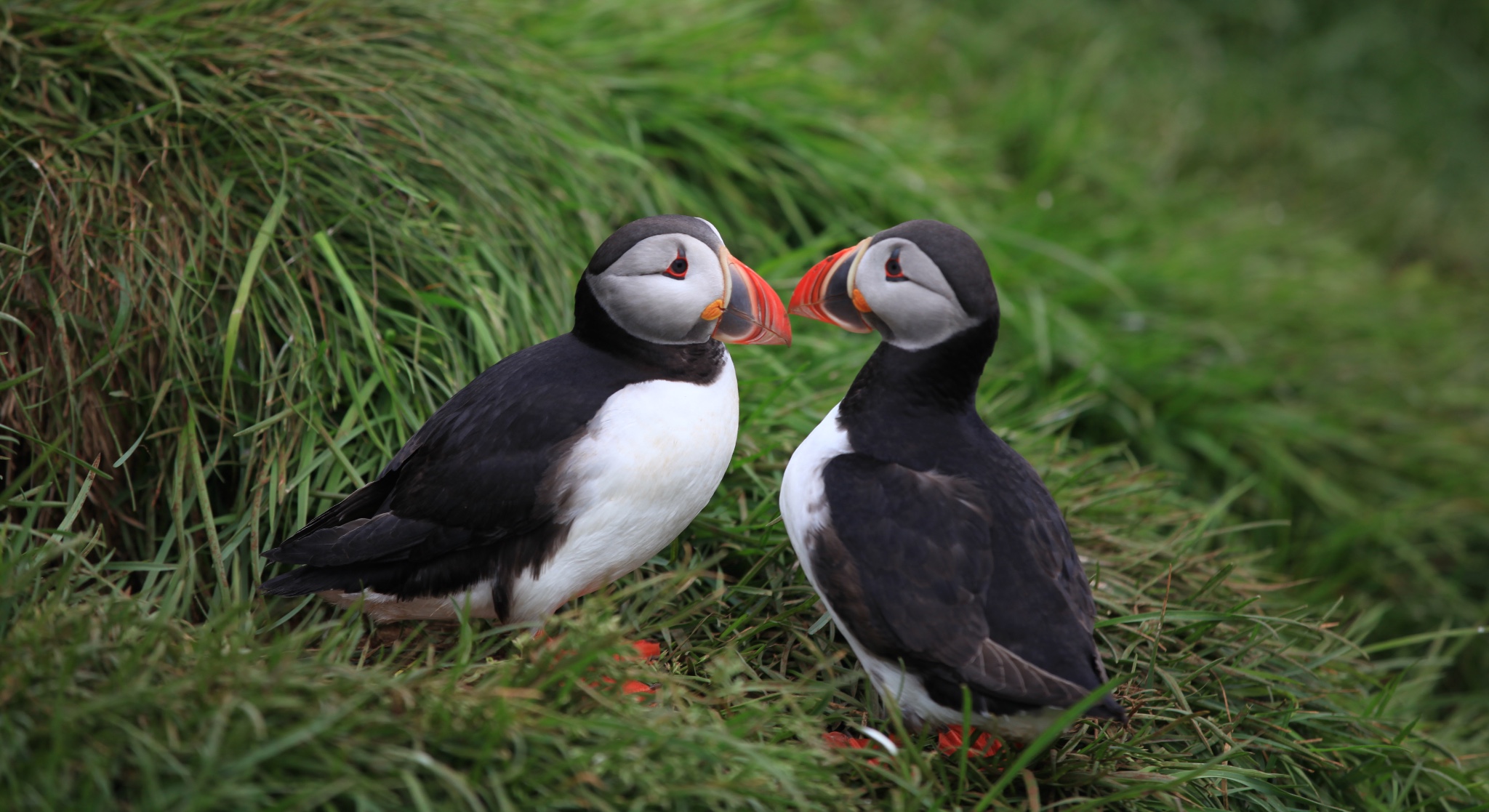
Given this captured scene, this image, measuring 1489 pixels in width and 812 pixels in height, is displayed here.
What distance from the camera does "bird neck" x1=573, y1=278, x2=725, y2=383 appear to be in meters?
2.65

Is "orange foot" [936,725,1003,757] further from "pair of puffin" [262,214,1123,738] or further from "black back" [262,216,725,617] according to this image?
"black back" [262,216,725,617]

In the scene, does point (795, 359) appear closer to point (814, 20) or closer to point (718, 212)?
point (718, 212)

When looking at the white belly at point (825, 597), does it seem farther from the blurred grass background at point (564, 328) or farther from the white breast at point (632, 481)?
the white breast at point (632, 481)

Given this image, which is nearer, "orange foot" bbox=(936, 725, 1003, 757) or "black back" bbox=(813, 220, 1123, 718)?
"black back" bbox=(813, 220, 1123, 718)

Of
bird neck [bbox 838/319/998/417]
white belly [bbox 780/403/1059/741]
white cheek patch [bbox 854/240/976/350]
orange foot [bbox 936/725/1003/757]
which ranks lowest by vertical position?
orange foot [bbox 936/725/1003/757]

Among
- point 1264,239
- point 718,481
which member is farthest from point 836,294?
point 1264,239

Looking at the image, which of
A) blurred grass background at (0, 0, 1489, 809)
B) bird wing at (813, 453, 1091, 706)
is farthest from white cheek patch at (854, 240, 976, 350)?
blurred grass background at (0, 0, 1489, 809)

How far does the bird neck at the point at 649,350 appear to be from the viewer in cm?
265

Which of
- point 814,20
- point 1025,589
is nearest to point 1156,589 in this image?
point 1025,589

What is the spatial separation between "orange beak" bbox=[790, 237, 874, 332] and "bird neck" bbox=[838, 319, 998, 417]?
11 cm

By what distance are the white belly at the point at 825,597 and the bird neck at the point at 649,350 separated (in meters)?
0.33

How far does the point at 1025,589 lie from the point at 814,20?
4.17 meters

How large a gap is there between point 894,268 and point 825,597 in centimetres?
79

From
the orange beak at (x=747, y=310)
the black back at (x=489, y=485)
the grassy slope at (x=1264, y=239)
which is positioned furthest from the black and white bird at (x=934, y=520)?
the grassy slope at (x=1264, y=239)
